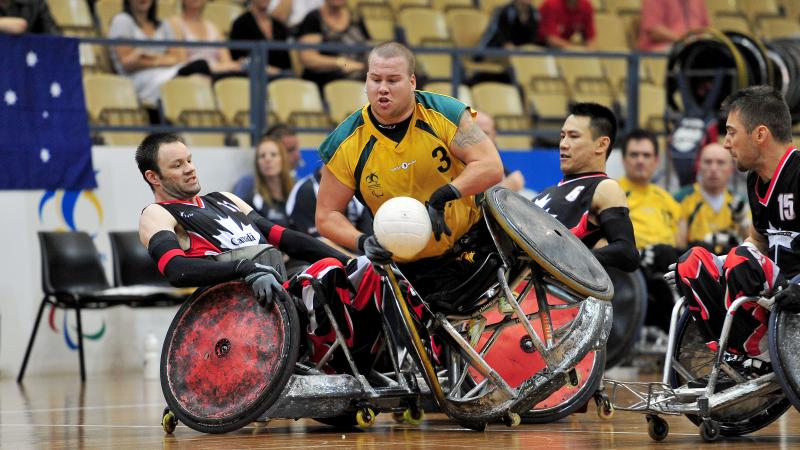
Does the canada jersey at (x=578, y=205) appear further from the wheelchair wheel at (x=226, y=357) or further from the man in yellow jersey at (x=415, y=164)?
the wheelchair wheel at (x=226, y=357)

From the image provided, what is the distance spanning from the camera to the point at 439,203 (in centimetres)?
688

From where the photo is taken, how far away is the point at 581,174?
8.35 metres

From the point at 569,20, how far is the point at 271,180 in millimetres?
5214

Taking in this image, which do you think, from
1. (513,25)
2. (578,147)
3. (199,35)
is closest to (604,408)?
(578,147)

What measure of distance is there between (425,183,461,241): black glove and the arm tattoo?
40 cm

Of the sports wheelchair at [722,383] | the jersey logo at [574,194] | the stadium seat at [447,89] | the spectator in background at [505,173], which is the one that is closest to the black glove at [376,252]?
the sports wheelchair at [722,383]

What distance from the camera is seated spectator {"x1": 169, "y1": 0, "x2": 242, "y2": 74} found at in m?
13.4

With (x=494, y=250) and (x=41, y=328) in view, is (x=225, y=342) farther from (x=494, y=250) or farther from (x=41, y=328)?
(x=41, y=328)

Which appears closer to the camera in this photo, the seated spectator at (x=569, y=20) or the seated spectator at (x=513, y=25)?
the seated spectator at (x=513, y=25)

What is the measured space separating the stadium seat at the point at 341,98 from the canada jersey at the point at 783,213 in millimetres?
7534

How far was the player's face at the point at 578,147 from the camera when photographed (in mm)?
8328

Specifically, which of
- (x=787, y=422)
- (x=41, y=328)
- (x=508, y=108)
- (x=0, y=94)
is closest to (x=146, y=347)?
(x=41, y=328)

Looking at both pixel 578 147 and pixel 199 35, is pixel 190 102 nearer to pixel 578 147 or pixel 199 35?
pixel 199 35

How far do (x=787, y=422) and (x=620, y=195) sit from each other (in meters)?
1.55
